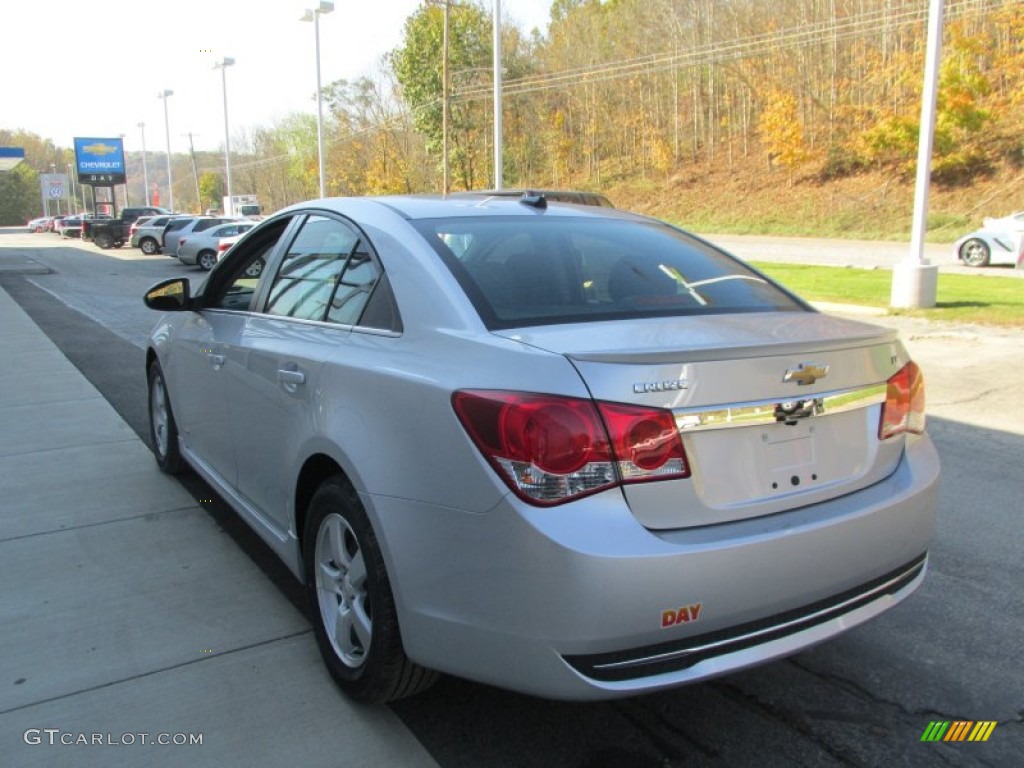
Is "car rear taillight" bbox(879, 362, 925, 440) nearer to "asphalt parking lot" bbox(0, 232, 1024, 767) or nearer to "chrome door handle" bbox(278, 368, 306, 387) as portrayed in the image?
"asphalt parking lot" bbox(0, 232, 1024, 767)

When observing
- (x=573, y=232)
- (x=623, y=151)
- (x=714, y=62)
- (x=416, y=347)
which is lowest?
(x=416, y=347)

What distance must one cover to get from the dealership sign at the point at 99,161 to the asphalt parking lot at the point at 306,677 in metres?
65.7

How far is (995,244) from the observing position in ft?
61.2

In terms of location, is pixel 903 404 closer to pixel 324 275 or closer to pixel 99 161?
pixel 324 275

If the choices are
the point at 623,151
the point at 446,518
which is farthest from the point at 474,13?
the point at 446,518

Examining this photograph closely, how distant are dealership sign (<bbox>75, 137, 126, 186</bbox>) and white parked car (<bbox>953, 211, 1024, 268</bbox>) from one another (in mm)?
59982

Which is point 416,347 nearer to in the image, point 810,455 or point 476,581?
point 476,581

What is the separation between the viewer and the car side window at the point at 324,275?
10.1 feet

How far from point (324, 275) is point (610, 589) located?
6.07 ft

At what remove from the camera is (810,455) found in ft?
8.05

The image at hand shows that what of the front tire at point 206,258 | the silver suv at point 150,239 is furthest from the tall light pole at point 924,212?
the silver suv at point 150,239

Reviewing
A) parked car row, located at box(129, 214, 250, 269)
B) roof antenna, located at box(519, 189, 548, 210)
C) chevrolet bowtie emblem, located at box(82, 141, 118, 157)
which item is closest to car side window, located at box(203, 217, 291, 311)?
roof antenna, located at box(519, 189, 548, 210)

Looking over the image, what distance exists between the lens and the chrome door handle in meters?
3.06

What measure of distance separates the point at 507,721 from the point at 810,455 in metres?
1.30
